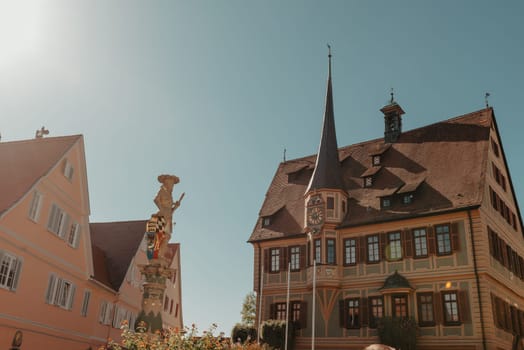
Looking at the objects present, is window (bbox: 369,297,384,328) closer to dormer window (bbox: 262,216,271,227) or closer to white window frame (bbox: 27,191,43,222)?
dormer window (bbox: 262,216,271,227)

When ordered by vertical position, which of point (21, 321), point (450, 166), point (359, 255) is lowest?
point (21, 321)

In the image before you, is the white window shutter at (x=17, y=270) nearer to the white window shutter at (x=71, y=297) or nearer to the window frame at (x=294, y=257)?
the white window shutter at (x=71, y=297)

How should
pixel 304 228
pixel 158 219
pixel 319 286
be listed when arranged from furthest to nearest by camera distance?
pixel 304 228 → pixel 319 286 → pixel 158 219

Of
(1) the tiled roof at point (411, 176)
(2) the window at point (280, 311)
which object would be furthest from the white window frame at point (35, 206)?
(2) the window at point (280, 311)

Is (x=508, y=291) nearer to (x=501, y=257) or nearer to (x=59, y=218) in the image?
(x=501, y=257)

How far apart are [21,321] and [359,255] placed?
1656cm

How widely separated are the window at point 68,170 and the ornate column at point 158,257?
317 inches

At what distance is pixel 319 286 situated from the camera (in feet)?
91.1

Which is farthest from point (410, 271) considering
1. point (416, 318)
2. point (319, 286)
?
point (319, 286)

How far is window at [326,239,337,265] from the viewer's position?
28364mm

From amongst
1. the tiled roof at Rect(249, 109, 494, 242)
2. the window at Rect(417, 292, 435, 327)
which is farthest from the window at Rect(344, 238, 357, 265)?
the window at Rect(417, 292, 435, 327)

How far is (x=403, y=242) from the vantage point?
2658cm

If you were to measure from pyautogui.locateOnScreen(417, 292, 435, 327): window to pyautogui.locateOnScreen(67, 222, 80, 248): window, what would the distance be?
56.0 ft

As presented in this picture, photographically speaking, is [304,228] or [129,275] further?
[129,275]
